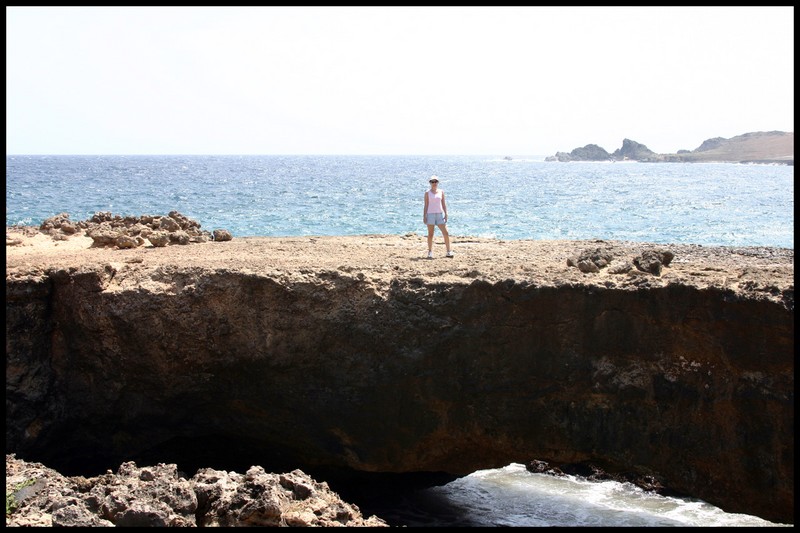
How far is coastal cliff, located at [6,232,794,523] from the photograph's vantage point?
9242 mm

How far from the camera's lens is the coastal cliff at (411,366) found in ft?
30.3

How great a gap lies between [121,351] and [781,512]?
8.13m

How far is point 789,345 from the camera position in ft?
28.8

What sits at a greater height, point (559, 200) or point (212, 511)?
point (559, 200)

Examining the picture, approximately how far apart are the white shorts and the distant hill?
110463 mm

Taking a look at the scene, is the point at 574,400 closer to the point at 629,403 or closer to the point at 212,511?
the point at 629,403

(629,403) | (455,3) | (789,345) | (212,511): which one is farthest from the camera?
(629,403)

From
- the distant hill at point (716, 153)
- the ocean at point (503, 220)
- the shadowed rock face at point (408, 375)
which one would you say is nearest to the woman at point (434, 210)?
the ocean at point (503, 220)

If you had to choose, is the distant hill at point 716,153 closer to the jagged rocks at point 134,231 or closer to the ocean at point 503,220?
the ocean at point 503,220

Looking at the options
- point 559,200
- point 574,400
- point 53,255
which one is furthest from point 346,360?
point 559,200

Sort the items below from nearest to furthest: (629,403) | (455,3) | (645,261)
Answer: (455,3) < (629,403) < (645,261)

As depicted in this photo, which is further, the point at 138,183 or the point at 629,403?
the point at 138,183

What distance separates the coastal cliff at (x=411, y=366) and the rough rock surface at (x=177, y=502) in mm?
2771

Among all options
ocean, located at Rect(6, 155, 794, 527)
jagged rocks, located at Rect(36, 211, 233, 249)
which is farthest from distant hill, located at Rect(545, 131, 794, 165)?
jagged rocks, located at Rect(36, 211, 233, 249)
